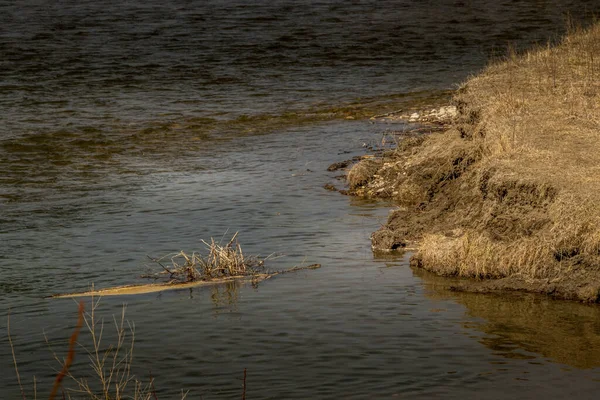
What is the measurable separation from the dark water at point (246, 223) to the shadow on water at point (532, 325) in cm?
2

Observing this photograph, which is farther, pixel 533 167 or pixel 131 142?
pixel 131 142

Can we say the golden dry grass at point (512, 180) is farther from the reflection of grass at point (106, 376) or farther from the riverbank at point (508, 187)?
the reflection of grass at point (106, 376)

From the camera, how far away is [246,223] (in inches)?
547

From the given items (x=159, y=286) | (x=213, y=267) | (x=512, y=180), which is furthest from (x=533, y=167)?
(x=159, y=286)

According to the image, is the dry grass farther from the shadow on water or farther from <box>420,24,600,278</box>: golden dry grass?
the shadow on water

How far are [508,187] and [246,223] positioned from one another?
12.0 ft

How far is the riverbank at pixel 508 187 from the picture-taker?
10.3 metres

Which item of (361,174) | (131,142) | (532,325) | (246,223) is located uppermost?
(131,142)

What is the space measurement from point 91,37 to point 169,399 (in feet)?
105

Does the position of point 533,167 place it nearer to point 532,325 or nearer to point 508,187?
point 508,187

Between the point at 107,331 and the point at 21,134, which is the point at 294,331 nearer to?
the point at 107,331

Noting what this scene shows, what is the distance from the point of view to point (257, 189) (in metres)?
16.3

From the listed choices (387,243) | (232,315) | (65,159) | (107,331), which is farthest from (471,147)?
(65,159)

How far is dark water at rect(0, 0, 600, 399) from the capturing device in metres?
8.59
